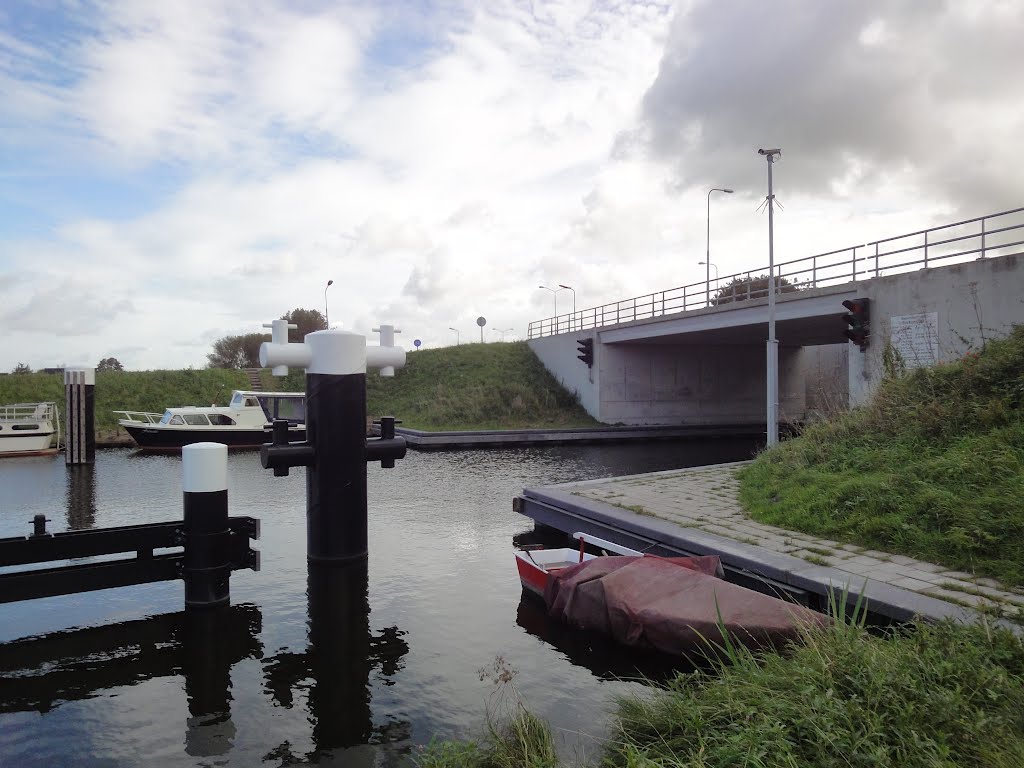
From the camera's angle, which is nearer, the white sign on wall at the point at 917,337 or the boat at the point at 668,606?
the boat at the point at 668,606

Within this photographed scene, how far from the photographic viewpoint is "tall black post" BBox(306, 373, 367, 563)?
898 centimetres

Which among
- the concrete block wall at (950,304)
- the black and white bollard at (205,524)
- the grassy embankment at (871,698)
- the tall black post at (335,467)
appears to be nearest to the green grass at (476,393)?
the concrete block wall at (950,304)

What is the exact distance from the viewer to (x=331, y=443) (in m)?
8.98

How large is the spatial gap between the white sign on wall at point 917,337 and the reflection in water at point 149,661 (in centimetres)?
1722


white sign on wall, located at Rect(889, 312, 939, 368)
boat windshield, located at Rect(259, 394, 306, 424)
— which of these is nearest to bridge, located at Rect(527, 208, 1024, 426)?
white sign on wall, located at Rect(889, 312, 939, 368)

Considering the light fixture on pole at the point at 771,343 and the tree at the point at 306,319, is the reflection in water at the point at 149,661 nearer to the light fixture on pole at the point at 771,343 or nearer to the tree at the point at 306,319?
the light fixture on pole at the point at 771,343

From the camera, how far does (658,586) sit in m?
7.10

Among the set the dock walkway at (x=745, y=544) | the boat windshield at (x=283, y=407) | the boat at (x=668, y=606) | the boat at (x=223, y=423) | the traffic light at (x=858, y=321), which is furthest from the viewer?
the boat windshield at (x=283, y=407)

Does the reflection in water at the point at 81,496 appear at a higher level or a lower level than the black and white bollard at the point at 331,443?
lower

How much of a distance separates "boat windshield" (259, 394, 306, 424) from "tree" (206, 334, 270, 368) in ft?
94.9

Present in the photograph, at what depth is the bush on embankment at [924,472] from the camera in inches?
312

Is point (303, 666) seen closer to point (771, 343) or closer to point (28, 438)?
point (771, 343)

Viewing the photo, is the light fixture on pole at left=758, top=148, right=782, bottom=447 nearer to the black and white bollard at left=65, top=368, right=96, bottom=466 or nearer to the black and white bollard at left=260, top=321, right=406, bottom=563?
the black and white bollard at left=260, top=321, right=406, bottom=563

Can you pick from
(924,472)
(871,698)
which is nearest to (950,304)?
(924,472)
